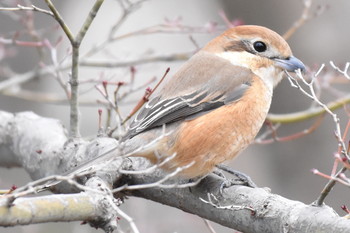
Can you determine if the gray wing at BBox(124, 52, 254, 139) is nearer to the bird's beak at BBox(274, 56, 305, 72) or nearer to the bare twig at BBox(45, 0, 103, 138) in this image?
the bird's beak at BBox(274, 56, 305, 72)

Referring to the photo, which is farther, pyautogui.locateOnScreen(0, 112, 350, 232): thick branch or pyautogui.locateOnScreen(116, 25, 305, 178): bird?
pyautogui.locateOnScreen(116, 25, 305, 178): bird

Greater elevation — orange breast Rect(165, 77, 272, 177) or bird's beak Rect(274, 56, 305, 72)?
bird's beak Rect(274, 56, 305, 72)

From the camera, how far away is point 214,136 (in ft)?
12.5

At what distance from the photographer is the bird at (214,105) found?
3.76 m

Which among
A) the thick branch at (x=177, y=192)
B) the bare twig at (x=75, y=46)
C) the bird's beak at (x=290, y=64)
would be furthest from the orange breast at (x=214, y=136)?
the bare twig at (x=75, y=46)

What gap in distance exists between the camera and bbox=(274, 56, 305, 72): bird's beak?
13.5 ft

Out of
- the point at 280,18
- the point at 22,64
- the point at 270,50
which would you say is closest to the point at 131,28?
the point at 22,64

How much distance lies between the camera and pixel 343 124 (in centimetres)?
646

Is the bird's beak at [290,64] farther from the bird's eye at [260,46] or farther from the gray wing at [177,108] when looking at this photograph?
the gray wing at [177,108]

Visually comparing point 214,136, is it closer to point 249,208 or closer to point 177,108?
point 177,108

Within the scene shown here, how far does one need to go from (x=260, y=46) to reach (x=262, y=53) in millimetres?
49

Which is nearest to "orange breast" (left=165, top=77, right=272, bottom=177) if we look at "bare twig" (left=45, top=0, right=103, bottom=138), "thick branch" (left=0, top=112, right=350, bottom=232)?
"thick branch" (left=0, top=112, right=350, bottom=232)

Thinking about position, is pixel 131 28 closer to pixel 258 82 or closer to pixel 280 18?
pixel 280 18

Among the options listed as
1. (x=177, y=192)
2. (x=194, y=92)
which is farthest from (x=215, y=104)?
(x=177, y=192)
